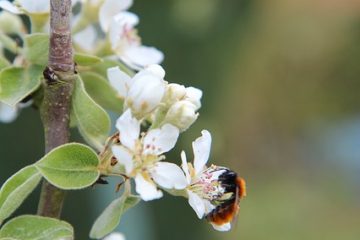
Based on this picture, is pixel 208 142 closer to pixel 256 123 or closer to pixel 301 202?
pixel 301 202

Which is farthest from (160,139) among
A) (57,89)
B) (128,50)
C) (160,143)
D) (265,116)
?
(265,116)

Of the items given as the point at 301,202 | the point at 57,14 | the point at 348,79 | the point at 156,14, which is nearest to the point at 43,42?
the point at 57,14

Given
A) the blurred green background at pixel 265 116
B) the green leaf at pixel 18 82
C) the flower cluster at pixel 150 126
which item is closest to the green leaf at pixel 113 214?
the flower cluster at pixel 150 126

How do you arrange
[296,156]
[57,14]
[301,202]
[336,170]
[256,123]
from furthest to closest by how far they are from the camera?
[256,123] < [296,156] < [336,170] < [301,202] < [57,14]

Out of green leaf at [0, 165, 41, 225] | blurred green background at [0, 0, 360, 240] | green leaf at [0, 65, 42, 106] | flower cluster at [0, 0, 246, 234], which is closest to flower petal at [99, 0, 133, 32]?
flower cluster at [0, 0, 246, 234]

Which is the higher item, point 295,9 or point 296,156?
point 295,9
